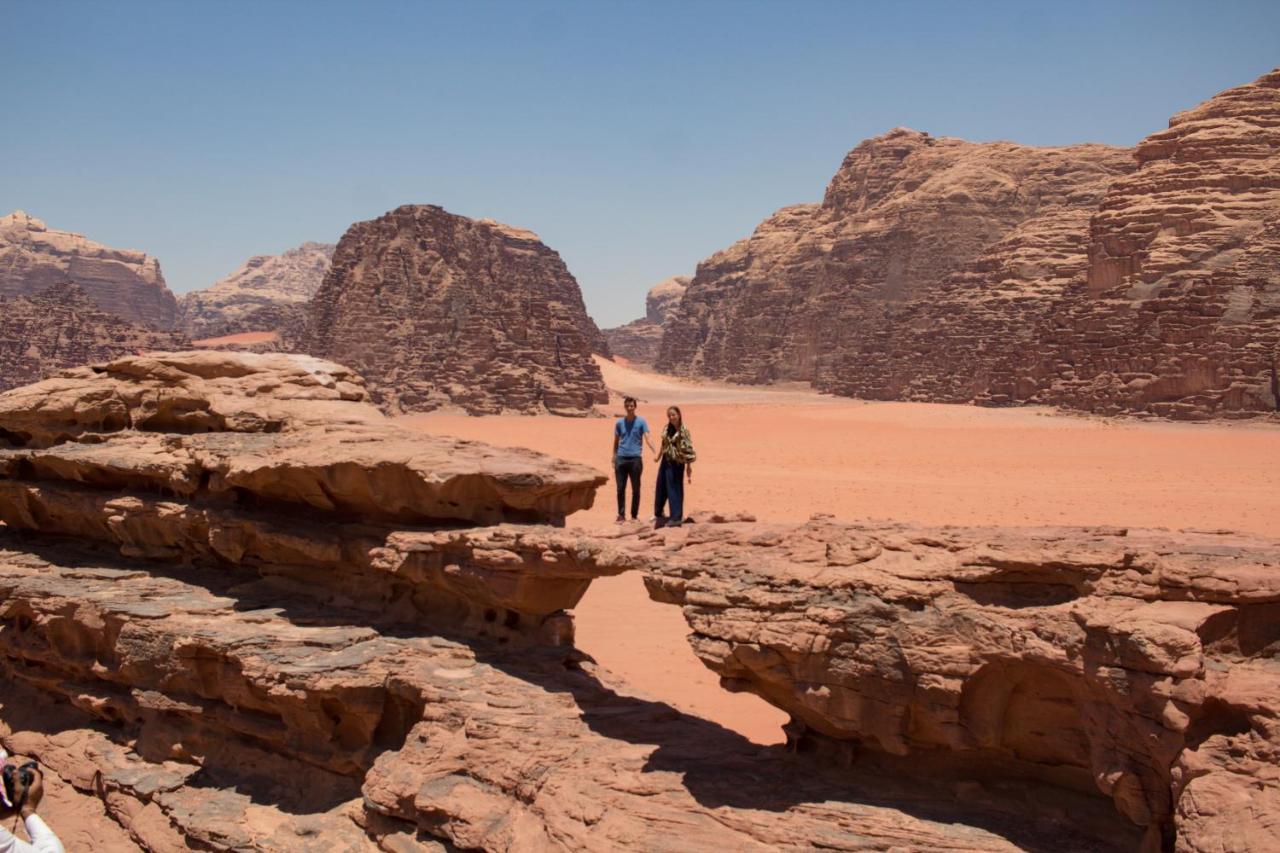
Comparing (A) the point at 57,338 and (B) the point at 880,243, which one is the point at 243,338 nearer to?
(A) the point at 57,338

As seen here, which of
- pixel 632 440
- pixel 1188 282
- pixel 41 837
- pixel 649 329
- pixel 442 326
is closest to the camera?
pixel 41 837

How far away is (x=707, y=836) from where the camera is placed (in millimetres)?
5754

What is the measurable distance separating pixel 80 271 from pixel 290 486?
110 metres

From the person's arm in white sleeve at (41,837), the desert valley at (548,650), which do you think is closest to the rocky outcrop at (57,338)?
the desert valley at (548,650)

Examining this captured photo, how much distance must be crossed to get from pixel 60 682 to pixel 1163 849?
29.5 ft

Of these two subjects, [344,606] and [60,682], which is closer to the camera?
[344,606]

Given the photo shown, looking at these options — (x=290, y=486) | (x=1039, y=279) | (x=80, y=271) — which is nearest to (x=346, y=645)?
(x=290, y=486)

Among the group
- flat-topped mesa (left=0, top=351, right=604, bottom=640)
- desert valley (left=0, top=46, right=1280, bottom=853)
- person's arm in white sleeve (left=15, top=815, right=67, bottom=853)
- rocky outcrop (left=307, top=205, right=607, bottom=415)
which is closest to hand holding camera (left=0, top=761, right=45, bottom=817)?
person's arm in white sleeve (left=15, top=815, right=67, bottom=853)

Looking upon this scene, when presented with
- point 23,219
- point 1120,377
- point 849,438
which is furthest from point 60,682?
point 23,219

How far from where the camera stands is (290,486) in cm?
860

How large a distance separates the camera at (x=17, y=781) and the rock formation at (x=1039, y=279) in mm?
38993

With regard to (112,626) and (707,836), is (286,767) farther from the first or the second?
(707,836)

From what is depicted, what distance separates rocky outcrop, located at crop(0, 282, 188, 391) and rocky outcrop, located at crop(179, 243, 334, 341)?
59.0 meters

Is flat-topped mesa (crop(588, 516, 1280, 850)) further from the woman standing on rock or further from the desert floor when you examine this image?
the desert floor
